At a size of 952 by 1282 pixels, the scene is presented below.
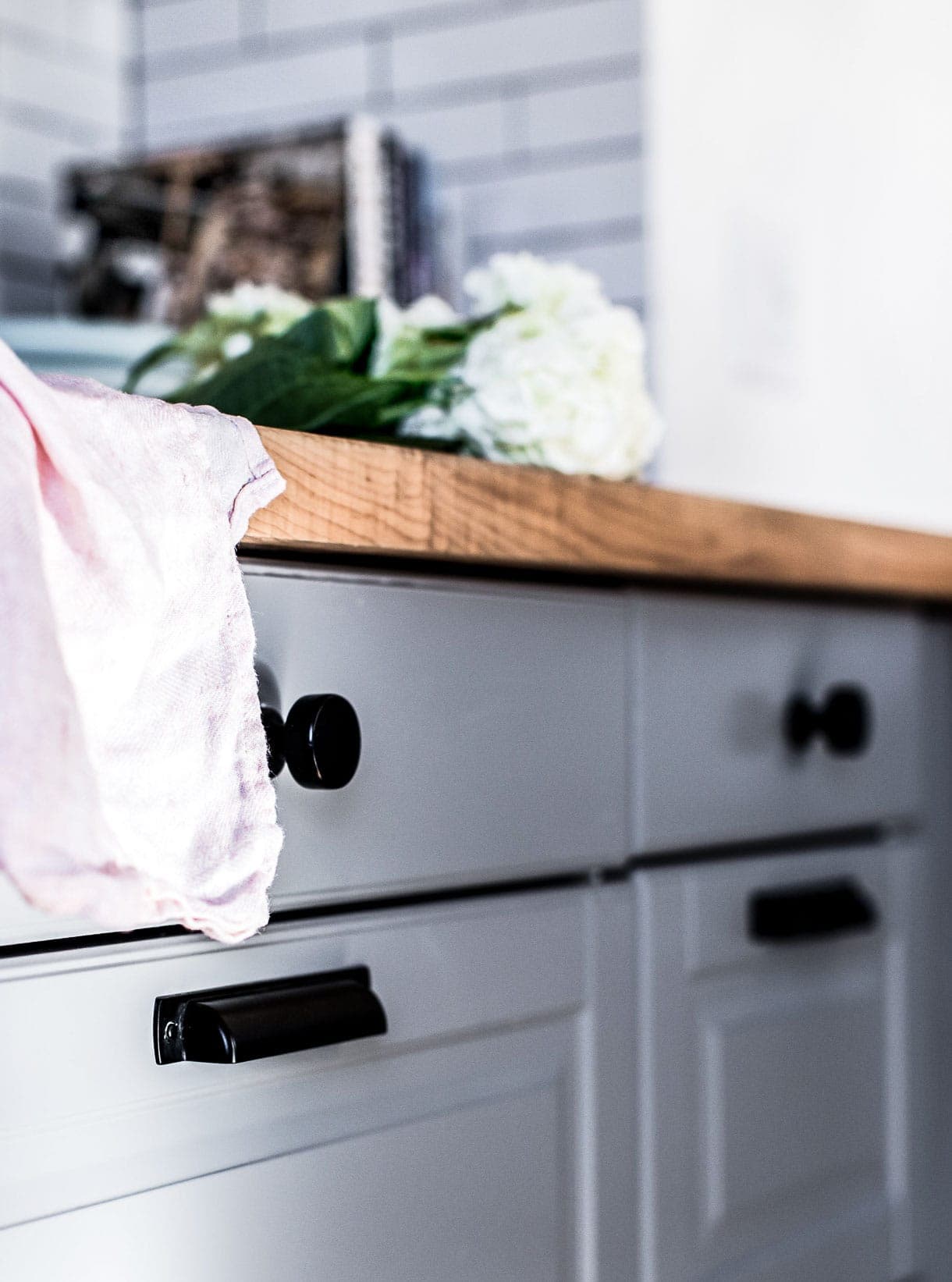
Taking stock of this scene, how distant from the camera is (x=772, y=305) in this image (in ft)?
5.29

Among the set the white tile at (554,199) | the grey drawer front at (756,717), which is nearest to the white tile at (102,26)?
the white tile at (554,199)

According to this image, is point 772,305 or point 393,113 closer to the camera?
point 772,305

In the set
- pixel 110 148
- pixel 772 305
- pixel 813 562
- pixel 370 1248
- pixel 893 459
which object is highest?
pixel 110 148

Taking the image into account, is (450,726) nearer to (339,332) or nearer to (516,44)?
(339,332)

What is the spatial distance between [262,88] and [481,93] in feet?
0.93

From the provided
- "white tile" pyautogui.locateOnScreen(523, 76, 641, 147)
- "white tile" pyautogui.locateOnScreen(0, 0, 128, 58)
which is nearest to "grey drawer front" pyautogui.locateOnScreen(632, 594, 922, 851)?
"white tile" pyautogui.locateOnScreen(523, 76, 641, 147)

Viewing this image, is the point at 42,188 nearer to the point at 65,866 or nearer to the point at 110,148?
the point at 110,148

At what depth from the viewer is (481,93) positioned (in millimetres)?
1707

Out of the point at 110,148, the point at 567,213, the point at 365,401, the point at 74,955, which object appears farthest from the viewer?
the point at 110,148

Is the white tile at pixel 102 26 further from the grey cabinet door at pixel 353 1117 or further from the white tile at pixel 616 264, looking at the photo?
the grey cabinet door at pixel 353 1117

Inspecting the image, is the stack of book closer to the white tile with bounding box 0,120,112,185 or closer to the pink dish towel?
the white tile with bounding box 0,120,112,185

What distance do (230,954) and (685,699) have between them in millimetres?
355

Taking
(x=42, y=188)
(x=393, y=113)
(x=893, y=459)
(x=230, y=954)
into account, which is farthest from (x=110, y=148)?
(x=230, y=954)

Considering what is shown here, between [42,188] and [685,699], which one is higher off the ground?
[42,188]
